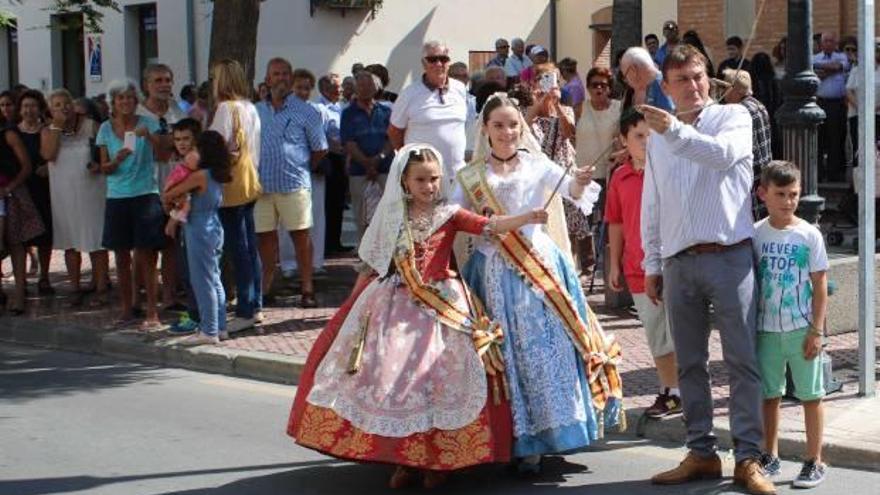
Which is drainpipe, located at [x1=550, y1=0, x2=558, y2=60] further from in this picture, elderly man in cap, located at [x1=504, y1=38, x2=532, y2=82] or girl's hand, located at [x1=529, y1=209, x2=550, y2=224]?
girl's hand, located at [x1=529, y1=209, x2=550, y2=224]

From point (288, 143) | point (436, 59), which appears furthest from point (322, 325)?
point (436, 59)

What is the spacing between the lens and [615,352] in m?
7.54

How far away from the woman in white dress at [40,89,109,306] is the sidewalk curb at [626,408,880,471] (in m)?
6.12

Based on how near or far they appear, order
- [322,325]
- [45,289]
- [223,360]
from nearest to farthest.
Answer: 1. [223,360]
2. [322,325]
3. [45,289]

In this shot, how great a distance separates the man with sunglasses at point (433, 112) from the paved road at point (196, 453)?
2209mm

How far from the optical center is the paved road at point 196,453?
7.45 metres

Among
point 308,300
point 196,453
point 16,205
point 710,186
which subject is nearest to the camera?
point 710,186

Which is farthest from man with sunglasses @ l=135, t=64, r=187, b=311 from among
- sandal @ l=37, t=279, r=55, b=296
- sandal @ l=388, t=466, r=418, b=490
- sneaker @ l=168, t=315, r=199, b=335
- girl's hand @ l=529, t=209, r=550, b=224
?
girl's hand @ l=529, t=209, r=550, b=224

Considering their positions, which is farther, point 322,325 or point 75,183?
point 75,183

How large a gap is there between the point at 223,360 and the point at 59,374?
3.81ft

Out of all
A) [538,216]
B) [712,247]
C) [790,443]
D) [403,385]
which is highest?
[538,216]

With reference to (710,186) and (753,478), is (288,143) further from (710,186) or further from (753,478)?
→ (753,478)

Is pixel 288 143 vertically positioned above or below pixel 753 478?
above

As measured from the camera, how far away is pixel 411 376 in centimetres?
700
